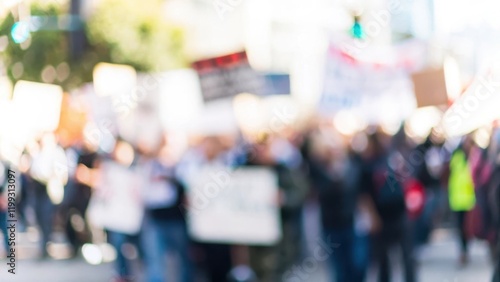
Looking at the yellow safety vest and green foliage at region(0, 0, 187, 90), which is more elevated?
green foliage at region(0, 0, 187, 90)

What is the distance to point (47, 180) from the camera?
28.2 ft

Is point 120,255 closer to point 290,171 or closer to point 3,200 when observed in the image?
point 3,200

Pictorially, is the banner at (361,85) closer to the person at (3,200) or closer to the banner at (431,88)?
the banner at (431,88)

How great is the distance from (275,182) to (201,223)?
90cm

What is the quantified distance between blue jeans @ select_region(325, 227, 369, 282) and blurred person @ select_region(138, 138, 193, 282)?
1297 millimetres

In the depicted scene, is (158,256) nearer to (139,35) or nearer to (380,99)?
(380,99)

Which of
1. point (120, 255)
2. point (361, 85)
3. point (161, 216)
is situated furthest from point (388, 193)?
point (120, 255)

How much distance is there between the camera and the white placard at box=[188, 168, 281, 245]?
6.67 meters

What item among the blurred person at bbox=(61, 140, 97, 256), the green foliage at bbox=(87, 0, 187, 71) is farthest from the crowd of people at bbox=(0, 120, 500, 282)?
the green foliage at bbox=(87, 0, 187, 71)

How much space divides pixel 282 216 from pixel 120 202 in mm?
1543

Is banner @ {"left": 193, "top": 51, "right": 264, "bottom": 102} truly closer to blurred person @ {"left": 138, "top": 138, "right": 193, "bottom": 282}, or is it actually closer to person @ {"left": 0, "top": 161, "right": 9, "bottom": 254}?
blurred person @ {"left": 138, "top": 138, "right": 193, "bottom": 282}

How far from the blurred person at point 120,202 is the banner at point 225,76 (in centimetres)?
93

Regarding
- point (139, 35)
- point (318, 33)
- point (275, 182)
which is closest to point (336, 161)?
point (275, 182)

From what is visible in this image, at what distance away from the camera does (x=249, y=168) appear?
262 inches
